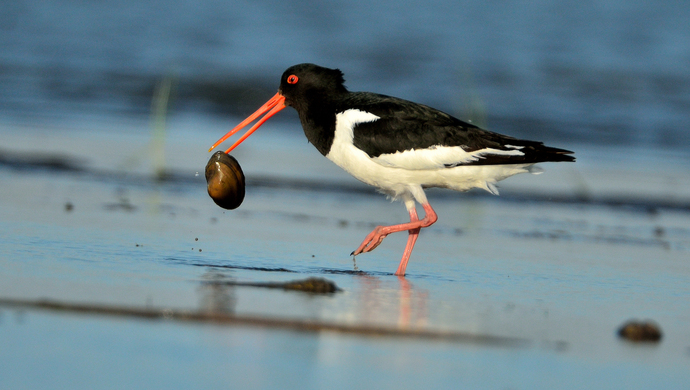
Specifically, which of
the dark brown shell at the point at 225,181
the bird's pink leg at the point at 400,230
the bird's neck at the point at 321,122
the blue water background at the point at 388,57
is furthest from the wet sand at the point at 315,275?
the blue water background at the point at 388,57

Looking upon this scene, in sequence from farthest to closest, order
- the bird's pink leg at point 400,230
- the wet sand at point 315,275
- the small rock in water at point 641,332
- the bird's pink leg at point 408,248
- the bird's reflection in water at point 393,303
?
the bird's pink leg at point 400,230 → the bird's pink leg at point 408,248 → the bird's reflection in water at point 393,303 → the small rock in water at point 641,332 → the wet sand at point 315,275

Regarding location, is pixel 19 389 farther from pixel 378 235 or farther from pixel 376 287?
pixel 378 235

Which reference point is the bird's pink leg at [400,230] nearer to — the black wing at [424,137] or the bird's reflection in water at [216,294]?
the black wing at [424,137]

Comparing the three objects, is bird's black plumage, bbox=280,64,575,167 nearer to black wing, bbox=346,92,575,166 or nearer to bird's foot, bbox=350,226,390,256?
black wing, bbox=346,92,575,166

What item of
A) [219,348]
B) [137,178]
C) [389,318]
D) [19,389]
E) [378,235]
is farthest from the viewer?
[137,178]

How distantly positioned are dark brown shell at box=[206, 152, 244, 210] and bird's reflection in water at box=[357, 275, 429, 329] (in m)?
1.16

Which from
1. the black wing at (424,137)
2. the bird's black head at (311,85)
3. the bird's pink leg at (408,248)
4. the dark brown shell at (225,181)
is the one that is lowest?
the bird's pink leg at (408,248)

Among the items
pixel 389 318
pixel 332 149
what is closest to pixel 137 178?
pixel 332 149

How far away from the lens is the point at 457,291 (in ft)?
17.3

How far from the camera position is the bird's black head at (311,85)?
7.01 meters

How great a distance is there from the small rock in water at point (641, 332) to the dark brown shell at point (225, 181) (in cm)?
295

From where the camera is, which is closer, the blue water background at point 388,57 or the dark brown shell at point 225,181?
the dark brown shell at point 225,181

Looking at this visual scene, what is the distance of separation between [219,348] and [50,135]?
8012 mm

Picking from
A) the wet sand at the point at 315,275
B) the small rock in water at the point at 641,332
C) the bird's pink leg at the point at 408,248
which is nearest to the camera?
the wet sand at the point at 315,275
